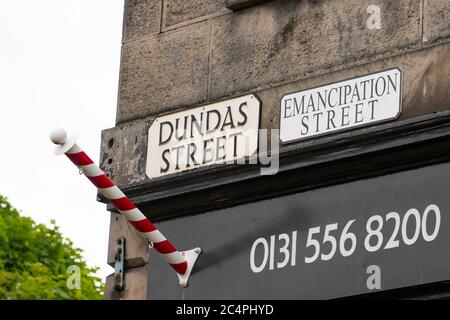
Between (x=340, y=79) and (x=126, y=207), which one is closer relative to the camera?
(x=126, y=207)

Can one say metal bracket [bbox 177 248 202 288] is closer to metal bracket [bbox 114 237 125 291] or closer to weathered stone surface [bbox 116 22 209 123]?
metal bracket [bbox 114 237 125 291]

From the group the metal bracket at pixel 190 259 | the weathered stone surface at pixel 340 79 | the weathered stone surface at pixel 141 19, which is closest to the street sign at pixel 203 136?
the weathered stone surface at pixel 340 79

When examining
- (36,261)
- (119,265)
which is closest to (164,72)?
(119,265)

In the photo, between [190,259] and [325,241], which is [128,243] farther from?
[325,241]

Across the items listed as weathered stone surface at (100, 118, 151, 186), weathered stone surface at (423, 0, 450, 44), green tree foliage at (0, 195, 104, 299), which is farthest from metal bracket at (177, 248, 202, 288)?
green tree foliage at (0, 195, 104, 299)

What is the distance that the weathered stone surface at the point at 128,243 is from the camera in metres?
10.0

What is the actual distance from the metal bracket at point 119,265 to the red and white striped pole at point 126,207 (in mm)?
562

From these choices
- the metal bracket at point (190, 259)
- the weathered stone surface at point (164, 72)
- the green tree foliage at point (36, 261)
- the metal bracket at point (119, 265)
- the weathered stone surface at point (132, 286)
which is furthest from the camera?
the green tree foliage at point (36, 261)

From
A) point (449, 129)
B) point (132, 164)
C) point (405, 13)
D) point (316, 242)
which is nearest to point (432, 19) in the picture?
point (405, 13)

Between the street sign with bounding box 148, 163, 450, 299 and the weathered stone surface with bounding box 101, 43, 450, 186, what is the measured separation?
0.43 m

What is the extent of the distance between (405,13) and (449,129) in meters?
0.92

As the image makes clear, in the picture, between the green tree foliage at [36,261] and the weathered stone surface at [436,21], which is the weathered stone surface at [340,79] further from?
the green tree foliage at [36,261]

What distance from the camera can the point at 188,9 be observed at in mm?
10414

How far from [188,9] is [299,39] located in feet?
3.10
